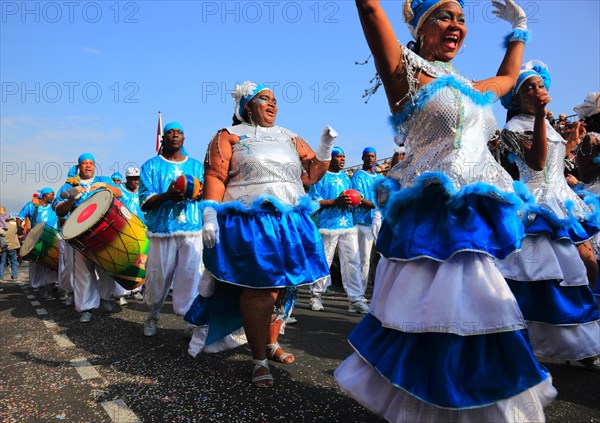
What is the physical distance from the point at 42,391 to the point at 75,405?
1.51ft

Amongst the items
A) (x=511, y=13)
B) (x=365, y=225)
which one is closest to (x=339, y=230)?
(x=365, y=225)

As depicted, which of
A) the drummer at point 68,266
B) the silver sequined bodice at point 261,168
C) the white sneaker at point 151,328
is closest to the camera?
the silver sequined bodice at point 261,168

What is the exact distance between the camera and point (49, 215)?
31.8 ft

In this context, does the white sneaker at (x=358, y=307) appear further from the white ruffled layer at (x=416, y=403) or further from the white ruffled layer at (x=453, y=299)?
the white ruffled layer at (x=453, y=299)

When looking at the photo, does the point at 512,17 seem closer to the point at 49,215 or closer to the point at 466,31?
the point at 466,31

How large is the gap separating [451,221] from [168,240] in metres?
3.63

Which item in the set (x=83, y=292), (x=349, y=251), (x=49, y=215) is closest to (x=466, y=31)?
(x=349, y=251)

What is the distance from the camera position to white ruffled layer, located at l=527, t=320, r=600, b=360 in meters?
3.17

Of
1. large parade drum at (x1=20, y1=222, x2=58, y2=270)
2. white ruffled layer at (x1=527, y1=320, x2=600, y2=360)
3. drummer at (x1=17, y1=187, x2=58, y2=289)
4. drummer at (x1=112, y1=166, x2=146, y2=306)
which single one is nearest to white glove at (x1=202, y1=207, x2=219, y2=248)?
white ruffled layer at (x1=527, y1=320, x2=600, y2=360)

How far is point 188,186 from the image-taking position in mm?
4613

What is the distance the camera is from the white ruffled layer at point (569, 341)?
3170 mm

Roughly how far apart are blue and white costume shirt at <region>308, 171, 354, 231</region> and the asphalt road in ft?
6.51

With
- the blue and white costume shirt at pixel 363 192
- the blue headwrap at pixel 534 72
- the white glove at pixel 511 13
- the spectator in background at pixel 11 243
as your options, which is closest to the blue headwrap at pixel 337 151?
the blue and white costume shirt at pixel 363 192

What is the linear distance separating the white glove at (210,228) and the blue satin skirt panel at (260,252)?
0.10m
